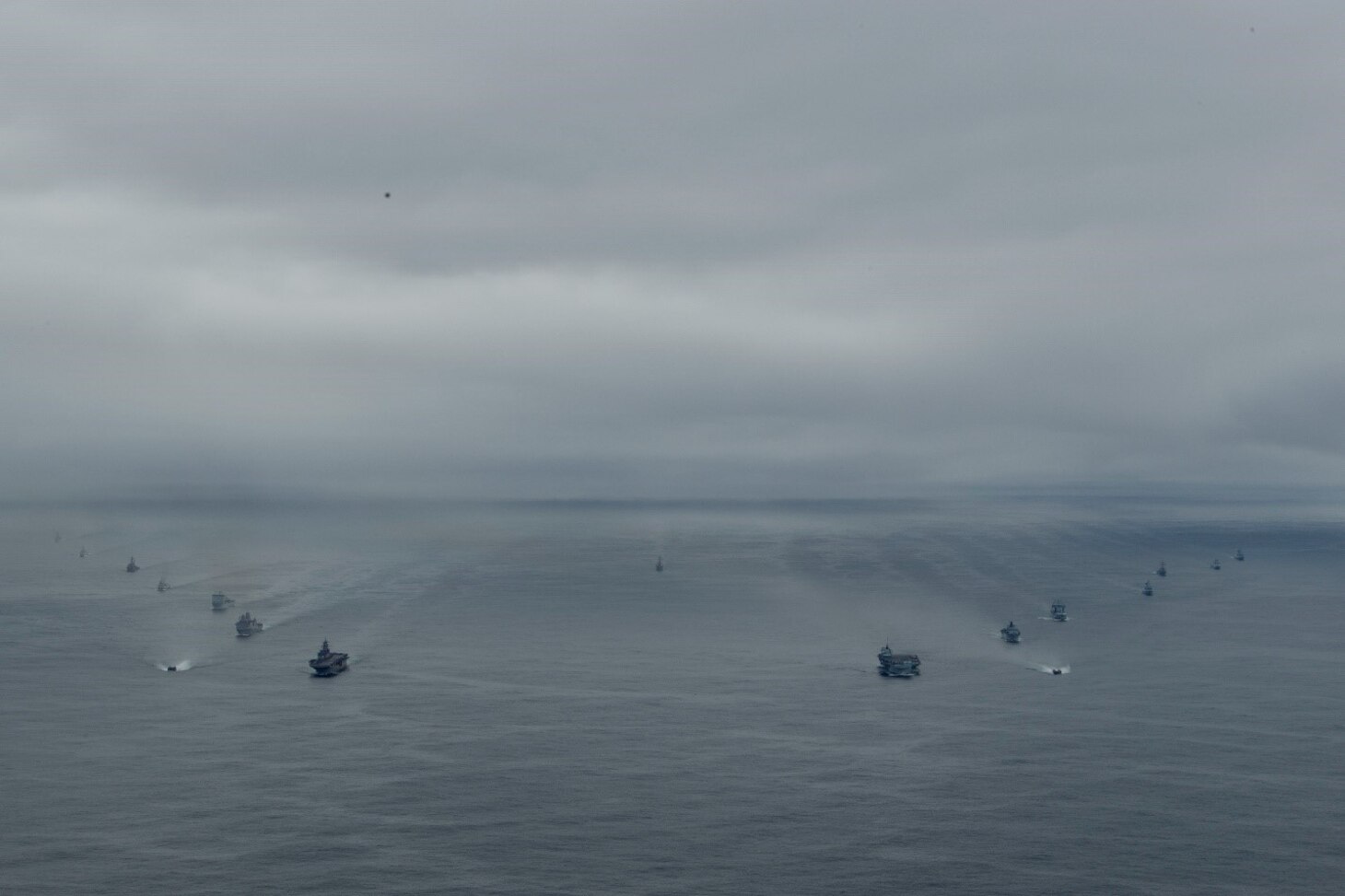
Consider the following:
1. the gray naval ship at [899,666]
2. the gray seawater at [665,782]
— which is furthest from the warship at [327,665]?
the gray naval ship at [899,666]

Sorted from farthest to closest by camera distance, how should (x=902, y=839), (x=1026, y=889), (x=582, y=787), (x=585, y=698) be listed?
(x=585, y=698) → (x=582, y=787) → (x=902, y=839) → (x=1026, y=889)

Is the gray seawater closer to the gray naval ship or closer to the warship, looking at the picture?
the warship

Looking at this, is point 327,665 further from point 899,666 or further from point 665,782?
point 899,666

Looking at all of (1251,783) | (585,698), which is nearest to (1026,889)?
(1251,783)

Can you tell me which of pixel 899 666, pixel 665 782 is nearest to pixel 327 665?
pixel 665 782

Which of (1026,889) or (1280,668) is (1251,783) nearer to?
(1026,889)

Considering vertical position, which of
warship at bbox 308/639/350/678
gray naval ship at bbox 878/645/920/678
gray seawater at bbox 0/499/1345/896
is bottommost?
gray seawater at bbox 0/499/1345/896

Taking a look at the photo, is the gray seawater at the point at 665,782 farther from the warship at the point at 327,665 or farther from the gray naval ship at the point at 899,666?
the gray naval ship at the point at 899,666

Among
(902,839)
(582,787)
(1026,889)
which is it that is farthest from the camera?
(582,787)

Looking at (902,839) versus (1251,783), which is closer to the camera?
(902,839)

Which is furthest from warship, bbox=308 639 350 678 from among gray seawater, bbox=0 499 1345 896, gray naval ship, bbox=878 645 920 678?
gray naval ship, bbox=878 645 920 678

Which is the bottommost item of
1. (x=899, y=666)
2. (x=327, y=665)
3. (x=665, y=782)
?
(x=665, y=782)
